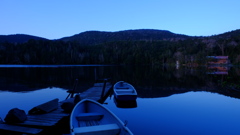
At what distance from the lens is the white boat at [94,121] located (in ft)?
22.0

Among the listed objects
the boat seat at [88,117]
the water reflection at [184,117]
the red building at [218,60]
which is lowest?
the water reflection at [184,117]

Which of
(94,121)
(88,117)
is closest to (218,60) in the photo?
(94,121)

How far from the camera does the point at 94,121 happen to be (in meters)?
8.70

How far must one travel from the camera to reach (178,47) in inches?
5851

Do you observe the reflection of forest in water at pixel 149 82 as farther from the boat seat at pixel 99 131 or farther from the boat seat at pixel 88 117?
the boat seat at pixel 99 131

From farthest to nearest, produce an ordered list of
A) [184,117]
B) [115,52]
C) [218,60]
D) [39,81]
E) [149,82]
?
[115,52]
[218,60]
[39,81]
[149,82]
[184,117]

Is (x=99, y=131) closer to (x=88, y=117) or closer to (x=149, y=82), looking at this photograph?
(x=88, y=117)

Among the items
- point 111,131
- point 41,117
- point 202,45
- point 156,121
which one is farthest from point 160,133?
point 202,45

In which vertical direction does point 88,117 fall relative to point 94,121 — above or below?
above

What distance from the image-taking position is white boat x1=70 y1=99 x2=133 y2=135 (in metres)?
6.69

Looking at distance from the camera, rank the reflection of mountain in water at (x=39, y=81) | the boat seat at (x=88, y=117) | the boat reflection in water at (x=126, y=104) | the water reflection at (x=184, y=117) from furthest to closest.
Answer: the reflection of mountain in water at (x=39, y=81)
the boat reflection in water at (x=126, y=104)
the water reflection at (x=184, y=117)
the boat seat at (x=88, y=117)

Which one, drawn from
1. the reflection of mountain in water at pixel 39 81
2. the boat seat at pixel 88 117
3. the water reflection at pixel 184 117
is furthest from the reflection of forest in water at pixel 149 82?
the boat seat at pixel 88 117

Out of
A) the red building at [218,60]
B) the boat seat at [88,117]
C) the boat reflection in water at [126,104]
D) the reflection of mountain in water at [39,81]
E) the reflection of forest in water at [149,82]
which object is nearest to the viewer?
the boat seat at [88,117]

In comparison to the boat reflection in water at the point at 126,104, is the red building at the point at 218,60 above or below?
above
